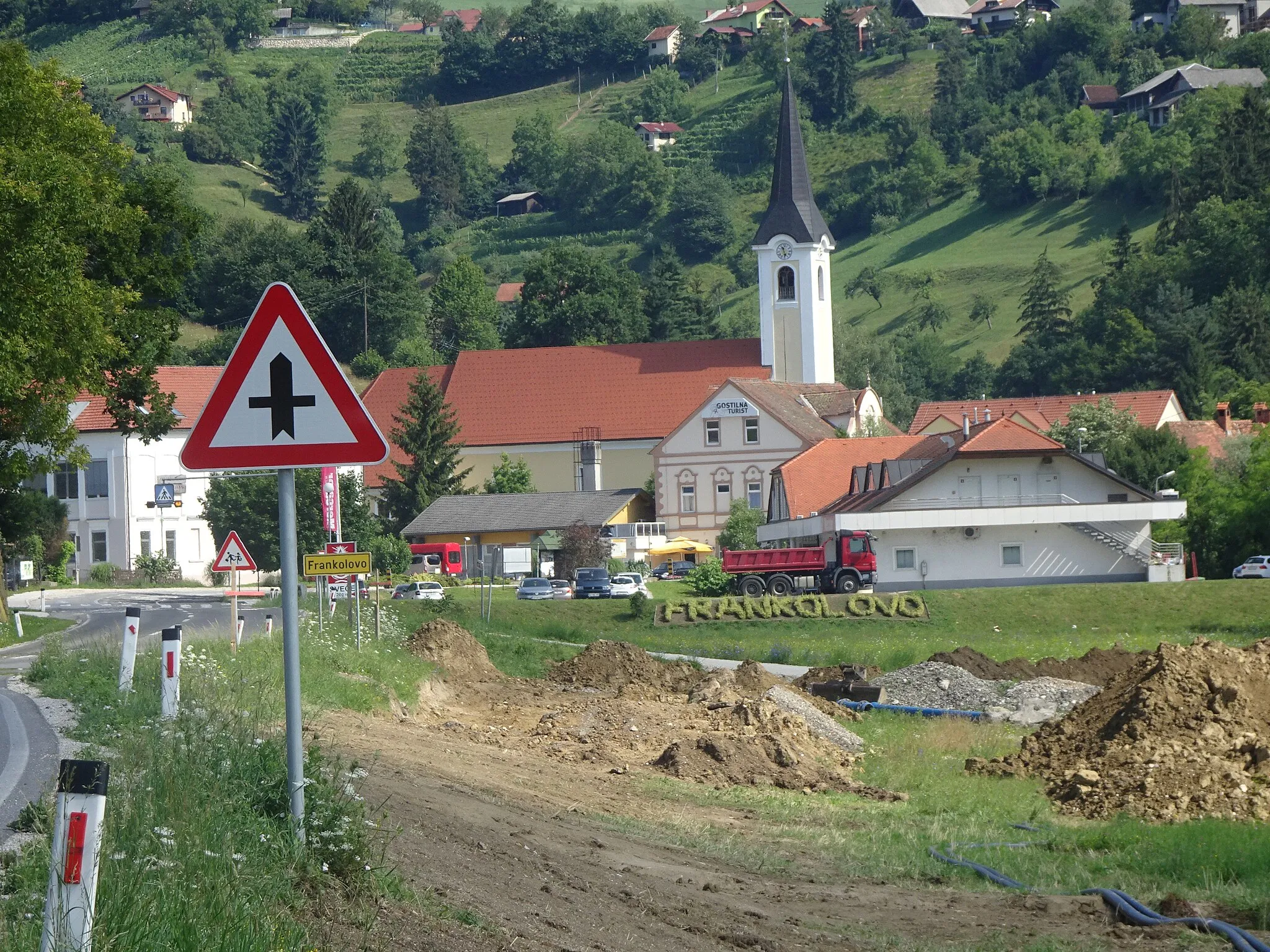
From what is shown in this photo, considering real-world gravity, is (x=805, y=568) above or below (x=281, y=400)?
below

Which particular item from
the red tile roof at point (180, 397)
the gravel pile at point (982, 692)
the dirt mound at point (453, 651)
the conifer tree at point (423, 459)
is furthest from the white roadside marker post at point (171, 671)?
the conifer tree at point (423, 459)

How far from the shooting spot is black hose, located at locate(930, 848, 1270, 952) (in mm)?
11266

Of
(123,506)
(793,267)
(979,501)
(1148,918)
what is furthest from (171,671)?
(793,267)

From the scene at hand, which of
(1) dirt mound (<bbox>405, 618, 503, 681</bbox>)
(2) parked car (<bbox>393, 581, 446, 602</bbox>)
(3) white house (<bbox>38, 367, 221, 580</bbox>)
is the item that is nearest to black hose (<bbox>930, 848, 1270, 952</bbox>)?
(1) dirt mound (<bbox>405, 618, 503, 681</bbox>)

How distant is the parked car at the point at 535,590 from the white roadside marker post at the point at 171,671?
42.2 metres

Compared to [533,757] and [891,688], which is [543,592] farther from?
[533,757]

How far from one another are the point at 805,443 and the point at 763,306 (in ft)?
39.9

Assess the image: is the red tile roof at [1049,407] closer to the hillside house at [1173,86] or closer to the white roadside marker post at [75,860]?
the white roadside marker post at [75,860]

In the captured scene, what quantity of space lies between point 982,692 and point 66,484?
198 ft

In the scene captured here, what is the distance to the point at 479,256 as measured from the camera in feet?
653

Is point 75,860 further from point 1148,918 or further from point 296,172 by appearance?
point 296,172

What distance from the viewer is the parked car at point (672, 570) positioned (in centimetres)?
7419

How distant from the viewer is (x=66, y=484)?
267 feet

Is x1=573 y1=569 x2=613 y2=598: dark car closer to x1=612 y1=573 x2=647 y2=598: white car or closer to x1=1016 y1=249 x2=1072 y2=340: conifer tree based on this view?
x1=612 y1=573 x2=647 y2=598: white car
